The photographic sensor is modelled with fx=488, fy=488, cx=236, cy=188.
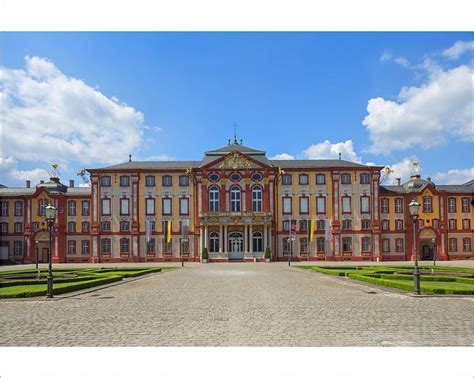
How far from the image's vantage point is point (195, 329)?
1126 centimetres

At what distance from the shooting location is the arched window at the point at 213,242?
61.1 meters

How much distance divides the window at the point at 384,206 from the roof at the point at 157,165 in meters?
24.6

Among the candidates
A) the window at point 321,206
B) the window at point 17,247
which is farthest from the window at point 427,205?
the window at point 17,247

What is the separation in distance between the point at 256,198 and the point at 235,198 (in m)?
2.67

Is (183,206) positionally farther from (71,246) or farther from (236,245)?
(71,246)

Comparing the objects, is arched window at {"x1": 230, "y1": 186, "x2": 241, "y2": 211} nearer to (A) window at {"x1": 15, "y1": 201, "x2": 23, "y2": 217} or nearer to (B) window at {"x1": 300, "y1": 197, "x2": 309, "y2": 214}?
(B) window at {"x1": 300, "y1": 197, "x2": 309, "y2": 214}

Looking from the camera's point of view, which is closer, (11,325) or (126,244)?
(11,325)

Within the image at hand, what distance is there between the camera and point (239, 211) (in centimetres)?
6159

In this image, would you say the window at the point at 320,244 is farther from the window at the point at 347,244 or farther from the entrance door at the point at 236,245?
the entrance door at the point at 236,245

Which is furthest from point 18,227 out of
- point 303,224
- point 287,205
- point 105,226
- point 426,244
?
point 426,244

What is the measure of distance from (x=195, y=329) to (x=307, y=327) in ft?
8.57

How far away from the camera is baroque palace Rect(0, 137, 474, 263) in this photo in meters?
61.9
